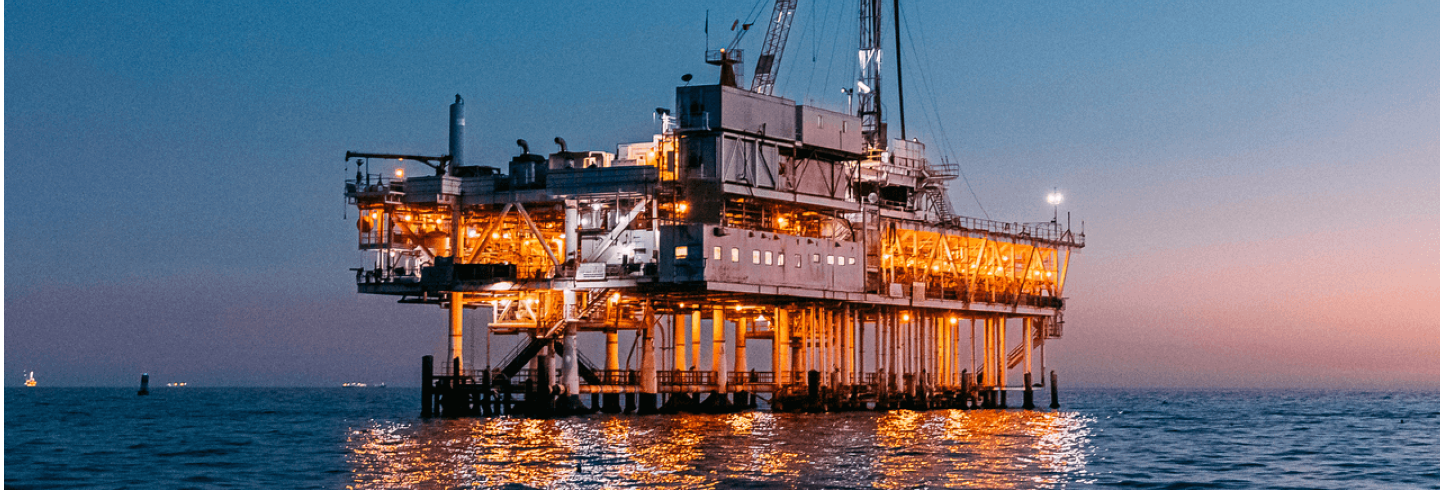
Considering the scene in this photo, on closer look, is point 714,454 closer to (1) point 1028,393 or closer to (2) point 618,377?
(2) point 618,377

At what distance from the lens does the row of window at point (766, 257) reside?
8200 cm

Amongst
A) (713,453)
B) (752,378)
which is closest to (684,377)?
(752,378)

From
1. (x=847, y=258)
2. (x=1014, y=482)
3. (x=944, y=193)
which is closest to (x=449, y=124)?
(x=847, y=258)

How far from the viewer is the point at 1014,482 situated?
50.8 metres

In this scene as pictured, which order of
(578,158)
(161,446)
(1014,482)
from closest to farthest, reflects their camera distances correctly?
(1014,482) → (161,446) → (578,158)

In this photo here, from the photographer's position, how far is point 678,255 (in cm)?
8200

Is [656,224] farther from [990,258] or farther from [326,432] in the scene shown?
Answer: [990,258]

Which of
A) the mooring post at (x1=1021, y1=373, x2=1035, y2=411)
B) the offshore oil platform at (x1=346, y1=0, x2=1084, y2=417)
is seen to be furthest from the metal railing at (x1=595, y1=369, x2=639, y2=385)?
the mooring post at (x1=1021, y1=373, x2=1035, y2=411)

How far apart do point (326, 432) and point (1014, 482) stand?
42.2m

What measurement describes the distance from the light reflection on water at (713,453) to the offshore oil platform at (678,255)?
5.07m

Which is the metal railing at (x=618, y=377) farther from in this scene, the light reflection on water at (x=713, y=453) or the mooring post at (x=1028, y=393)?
the mooring post at (x=1028, y=393)

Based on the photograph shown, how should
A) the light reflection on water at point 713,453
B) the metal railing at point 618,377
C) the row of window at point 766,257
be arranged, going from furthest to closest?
the metal railing at point 618,377
the row of window at point 766,257
the light reflection on water at point 713,453

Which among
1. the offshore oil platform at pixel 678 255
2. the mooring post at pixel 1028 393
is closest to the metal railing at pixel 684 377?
the offshore oil platform at pixel 678 255

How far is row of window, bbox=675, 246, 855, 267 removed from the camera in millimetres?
82000
